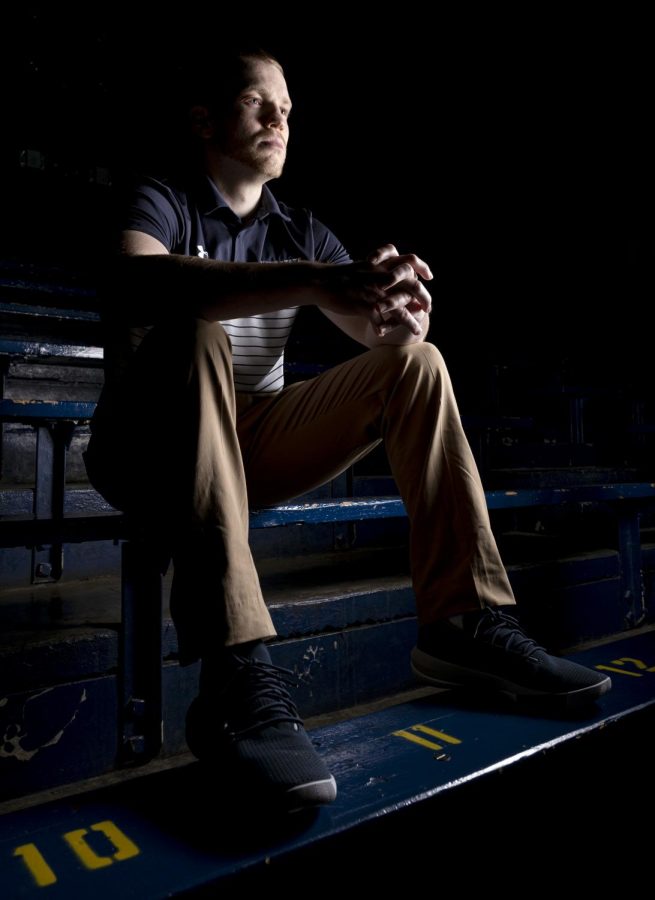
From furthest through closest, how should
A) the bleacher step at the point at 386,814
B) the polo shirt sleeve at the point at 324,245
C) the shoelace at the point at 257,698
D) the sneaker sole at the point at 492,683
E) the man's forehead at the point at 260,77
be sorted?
1. the polo shirt sleeve at the point at 324,245
2. the man's forehead at the point at 260,77
3. the sneaker sole at the point at 492,683
4. the shoelace at the point at 257,698
5. the bleacher step at the point at 386,814

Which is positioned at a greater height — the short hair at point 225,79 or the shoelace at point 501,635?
the short hair at point 225,79

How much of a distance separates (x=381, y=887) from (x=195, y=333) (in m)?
0.78

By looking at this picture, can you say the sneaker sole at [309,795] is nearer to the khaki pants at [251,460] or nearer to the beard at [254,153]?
the khaki pants at [251,460]

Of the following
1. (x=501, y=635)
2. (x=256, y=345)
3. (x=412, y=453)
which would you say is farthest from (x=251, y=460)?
(x=501, y=635)

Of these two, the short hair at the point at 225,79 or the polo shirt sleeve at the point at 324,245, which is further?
the polo shirt sleeve at the point at 324,245

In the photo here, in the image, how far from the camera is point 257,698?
73 centimetres

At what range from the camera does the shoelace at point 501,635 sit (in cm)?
96

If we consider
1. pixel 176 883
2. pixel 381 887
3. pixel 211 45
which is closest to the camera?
pixel 176 883

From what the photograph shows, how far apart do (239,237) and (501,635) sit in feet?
3.00

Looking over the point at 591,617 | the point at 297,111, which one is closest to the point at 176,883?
the point at 591,617

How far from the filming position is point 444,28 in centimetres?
321

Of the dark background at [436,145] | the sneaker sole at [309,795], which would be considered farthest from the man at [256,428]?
the dark background at [436,145]

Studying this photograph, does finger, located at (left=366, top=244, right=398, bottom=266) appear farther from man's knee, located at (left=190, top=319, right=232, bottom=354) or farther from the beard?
the beard

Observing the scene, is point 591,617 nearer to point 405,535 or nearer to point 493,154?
point 405,535
